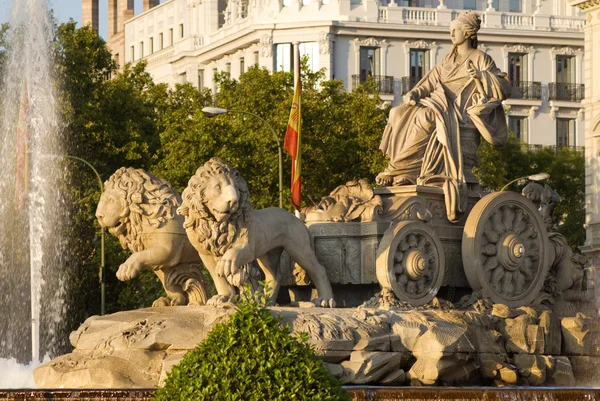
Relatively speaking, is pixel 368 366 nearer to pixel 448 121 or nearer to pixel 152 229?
pixel 152 229

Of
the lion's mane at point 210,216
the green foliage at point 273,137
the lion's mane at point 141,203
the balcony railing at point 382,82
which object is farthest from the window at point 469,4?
the lion's mane at point 210,216

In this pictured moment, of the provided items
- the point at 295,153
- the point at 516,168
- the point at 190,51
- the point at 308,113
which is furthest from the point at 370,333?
the point at 190,51

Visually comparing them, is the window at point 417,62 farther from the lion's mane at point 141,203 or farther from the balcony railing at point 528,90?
the lion's mane at point 141,203

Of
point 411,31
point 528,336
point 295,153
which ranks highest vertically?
point 411,31

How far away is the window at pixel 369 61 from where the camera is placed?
9044 centimetres

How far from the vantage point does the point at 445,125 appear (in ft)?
78.7

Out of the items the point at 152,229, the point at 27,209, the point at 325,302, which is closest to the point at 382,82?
the point at 27,209

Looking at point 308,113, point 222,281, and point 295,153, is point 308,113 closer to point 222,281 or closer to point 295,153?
point 295,153

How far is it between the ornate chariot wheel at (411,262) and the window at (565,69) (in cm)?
7101

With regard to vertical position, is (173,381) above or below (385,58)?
below

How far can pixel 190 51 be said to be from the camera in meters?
96.5

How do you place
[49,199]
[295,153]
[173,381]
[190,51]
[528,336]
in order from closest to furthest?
[173,381] < [528,336] < [295,153] < [49,199] < [190,51]

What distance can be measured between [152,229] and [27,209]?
17607mm

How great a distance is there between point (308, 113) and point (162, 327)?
33765 millimetres
